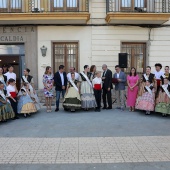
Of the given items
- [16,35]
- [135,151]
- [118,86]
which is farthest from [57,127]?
[16,35]

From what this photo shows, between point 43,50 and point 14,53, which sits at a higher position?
point 43,50

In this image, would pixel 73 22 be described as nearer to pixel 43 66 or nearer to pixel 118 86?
pixel 43 66

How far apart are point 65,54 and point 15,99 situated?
188 inches

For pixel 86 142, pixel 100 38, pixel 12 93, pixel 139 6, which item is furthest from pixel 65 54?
pixel 86 142

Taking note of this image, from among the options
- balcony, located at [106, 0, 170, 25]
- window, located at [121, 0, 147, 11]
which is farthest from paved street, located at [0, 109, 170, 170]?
window, located at [121, 0, 147, 11]

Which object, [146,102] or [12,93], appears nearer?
[12,93]

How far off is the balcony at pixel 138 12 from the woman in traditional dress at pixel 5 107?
6025mm

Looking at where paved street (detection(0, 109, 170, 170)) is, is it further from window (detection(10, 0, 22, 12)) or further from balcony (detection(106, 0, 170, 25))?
window (detection(10, 0, 22, 12))

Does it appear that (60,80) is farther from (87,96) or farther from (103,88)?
(103,88)

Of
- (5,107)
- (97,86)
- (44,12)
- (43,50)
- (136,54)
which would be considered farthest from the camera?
(136,54)

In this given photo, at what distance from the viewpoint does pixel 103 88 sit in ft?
32.0

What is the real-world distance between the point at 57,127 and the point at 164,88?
393cm

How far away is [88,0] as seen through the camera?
39.1 feet

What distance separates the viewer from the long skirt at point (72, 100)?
9.09 metres
